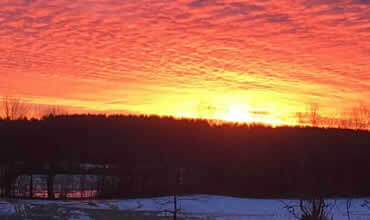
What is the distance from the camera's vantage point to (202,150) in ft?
173

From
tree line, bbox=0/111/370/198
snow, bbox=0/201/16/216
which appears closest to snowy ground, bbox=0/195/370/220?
snow, bbox=0/201/16/216

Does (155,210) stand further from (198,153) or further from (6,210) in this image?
(198,153)

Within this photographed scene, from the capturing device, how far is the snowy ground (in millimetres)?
24031

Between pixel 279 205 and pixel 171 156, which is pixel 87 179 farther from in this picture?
pixel 279 205

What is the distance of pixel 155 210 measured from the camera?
29.4 metres

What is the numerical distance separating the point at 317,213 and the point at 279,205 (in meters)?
24.5

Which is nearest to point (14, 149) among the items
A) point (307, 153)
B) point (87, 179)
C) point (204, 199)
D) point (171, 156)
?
point (87, 179)

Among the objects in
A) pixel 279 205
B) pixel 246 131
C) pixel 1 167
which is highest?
pixel 246 131

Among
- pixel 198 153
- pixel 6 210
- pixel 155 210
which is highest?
pixel 198 153

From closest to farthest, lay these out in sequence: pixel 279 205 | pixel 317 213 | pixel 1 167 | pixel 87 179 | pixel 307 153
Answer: pixel 317 213, pixel 279 205, pixel 1 167, pixel 87 179, pixel 307 153

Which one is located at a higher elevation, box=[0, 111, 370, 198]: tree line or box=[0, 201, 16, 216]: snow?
box=[0, 111, 370, 198]: tree line

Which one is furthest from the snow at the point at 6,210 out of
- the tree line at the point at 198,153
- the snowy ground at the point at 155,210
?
the tree line at the point at 198,153

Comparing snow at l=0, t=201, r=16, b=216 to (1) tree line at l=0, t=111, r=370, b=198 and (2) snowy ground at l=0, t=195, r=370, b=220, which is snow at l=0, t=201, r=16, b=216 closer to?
(2) snowy ground at l=0, t=195, r=370, b=220

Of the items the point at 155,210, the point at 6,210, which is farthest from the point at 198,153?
the point at 6,210
